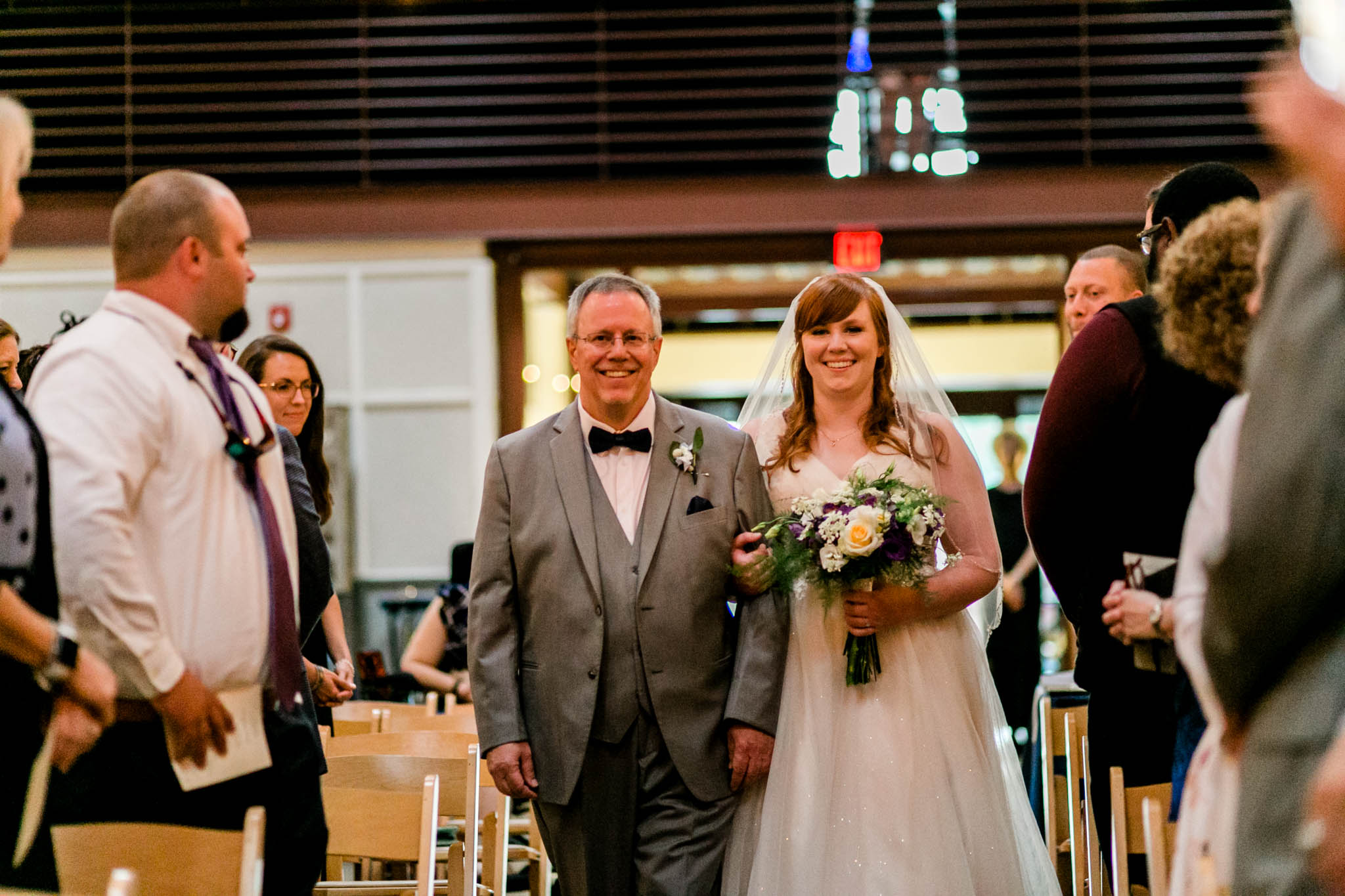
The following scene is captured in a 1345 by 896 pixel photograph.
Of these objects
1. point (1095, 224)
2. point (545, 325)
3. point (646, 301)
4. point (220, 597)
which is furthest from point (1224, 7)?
point (220, 597)

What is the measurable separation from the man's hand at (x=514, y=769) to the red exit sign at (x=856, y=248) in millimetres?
6044

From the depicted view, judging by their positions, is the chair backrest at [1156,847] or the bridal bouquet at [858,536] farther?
the bridal bouquet at [858,536]

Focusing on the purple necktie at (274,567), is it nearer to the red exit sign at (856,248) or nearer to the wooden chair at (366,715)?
the wooden chair at (366,715)

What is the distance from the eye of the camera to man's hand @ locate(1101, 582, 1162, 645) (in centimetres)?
→ 281

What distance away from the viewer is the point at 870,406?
4.05 meters

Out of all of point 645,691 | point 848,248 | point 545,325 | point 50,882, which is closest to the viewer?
point 50,882

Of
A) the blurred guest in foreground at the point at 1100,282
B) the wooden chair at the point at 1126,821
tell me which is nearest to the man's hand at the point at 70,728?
the wooden chair at the point at 1126,821

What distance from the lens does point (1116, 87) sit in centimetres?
926

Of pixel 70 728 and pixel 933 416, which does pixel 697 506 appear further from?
pixel 70 728

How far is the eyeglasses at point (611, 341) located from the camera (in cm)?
375

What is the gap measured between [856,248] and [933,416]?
17.1ft

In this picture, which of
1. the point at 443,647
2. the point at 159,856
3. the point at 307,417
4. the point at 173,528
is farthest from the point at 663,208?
the point at 159,856

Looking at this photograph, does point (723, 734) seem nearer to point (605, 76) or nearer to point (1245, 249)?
point (1245, 249)

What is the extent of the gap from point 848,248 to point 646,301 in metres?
5.47
